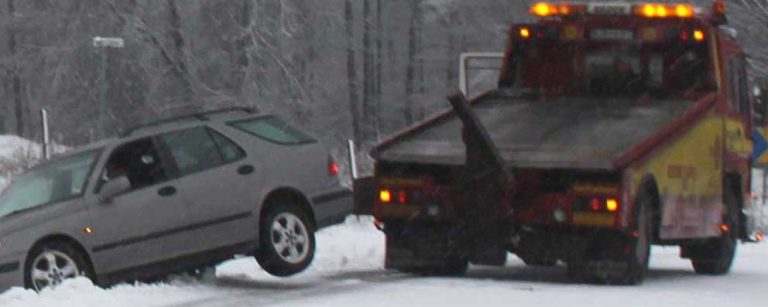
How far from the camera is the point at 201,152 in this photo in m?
15.9

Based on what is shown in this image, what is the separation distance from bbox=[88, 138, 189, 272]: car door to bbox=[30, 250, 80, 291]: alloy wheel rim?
0.23 meters

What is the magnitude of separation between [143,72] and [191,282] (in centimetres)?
2994

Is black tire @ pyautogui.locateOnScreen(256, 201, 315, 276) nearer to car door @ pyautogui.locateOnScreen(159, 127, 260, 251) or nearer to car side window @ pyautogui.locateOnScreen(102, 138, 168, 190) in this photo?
car door @ pyautogui.locateOnScreen(159, 127, 260, 251)

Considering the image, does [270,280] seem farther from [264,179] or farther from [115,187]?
[115,187]

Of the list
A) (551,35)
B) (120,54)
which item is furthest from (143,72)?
(551,35)

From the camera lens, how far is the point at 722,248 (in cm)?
1795

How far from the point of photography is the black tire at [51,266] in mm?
14484

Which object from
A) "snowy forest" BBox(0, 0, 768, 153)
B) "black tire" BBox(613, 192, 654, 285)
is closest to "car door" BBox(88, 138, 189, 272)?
"black tire" BBox(613, 192, 654, 285)

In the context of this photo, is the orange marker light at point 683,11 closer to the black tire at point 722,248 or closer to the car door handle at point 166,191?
the black tire at point 722,248

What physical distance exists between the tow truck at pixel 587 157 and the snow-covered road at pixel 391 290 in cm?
34

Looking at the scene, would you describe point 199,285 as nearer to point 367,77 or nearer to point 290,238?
point 290,238

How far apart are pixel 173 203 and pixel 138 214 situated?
1.33 ft

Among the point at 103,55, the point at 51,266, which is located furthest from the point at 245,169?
the point at 103,55

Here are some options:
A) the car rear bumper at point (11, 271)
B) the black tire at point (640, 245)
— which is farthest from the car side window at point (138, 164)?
the black tire at point (640, 245)
